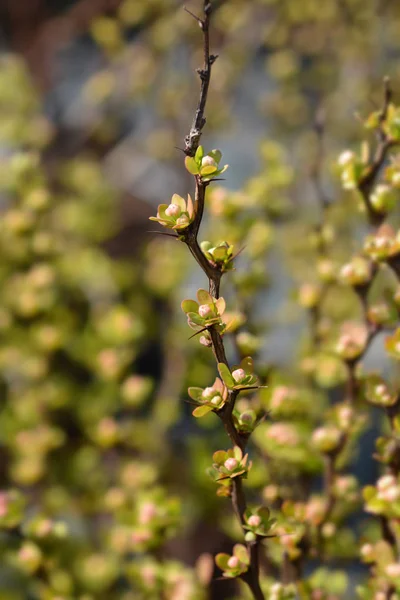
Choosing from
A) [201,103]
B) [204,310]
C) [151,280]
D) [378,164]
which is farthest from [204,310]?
[151,280]

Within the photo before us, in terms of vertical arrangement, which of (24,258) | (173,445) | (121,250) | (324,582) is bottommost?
(324,582)

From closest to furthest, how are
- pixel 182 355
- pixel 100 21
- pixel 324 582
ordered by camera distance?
pixel 324 582, pixel 182 355, pixel 100 21

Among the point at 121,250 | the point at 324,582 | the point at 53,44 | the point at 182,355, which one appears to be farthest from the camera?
the point at 121,250

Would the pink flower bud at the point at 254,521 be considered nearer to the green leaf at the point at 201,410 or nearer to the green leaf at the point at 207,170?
the green leaf at the point at 201,410

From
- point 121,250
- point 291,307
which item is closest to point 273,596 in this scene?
point 291,307

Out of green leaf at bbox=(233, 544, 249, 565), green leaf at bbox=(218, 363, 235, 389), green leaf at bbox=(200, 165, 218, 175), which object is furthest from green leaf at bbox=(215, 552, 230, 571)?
green leaf at bbox=(200, 165, 218, 175)

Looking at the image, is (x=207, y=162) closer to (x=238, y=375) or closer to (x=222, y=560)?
(x=238, y=375)

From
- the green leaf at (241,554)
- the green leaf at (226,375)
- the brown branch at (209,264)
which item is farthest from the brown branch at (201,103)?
the green leaf at (241,554)

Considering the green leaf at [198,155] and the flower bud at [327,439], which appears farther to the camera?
the flower bud at [327,439]

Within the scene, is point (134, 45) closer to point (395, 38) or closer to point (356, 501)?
point (395, 38)
